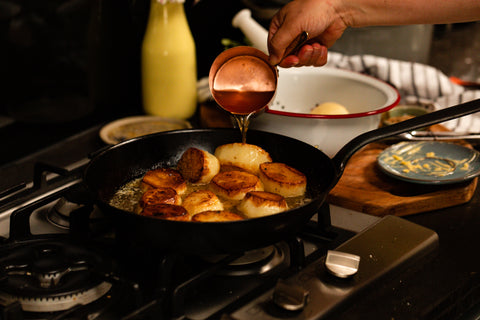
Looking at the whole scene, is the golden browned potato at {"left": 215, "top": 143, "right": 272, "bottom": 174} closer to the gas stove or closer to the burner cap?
the gas stove

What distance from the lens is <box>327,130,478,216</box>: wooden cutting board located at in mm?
1440

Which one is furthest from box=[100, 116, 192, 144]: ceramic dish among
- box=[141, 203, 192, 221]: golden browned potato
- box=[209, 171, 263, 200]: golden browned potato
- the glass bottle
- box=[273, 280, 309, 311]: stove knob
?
box=[273, 280, 309, 311]: stove knob

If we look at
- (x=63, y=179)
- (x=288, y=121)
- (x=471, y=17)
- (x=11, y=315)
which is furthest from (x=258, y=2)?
(x=11, y=315)

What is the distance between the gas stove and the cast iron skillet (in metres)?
0.05

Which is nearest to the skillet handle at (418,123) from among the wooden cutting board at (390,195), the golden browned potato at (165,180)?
the wooden cutting board at (390,195)

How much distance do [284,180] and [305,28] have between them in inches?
17.5

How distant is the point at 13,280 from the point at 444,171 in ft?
3.49

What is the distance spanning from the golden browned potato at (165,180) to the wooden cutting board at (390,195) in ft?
1.34

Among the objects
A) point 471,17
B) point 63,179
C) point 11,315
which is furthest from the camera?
point 471,17

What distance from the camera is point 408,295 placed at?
1.07 m

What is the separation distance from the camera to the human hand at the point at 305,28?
1458mm

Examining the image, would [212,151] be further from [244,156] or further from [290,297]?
[290,297]

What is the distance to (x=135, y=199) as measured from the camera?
4.19ft

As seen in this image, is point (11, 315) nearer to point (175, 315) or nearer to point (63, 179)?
point (175, 315)
